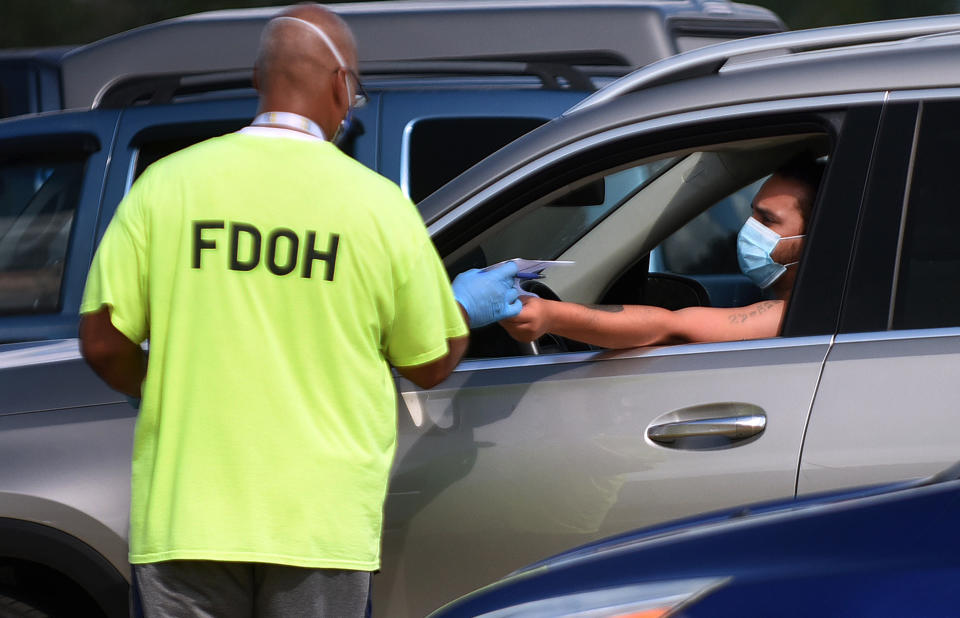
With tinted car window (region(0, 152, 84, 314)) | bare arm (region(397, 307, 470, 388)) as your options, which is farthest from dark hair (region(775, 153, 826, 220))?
tinted car window (region(0, 152, 84, 314))

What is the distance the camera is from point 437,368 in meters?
2.29

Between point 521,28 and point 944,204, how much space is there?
3248mm

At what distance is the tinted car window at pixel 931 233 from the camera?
100 inches

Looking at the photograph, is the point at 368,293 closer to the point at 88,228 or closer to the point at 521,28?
the point at 88,228

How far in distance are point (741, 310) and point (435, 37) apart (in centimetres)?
300

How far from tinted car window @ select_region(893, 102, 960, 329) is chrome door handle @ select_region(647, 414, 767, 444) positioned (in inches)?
13.7

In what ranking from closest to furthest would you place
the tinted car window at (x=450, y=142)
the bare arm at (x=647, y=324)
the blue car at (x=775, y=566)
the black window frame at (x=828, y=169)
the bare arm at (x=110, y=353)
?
the blue car at (x=775, y=566), the bare arm at (x=110, y=353), the black window frame at (x=828, y=169), the bare arm at (x=647, y=324), the tinted car window at (x=450, y=142)

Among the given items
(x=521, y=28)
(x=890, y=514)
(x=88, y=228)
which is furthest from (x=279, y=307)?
(x=521, y=28)

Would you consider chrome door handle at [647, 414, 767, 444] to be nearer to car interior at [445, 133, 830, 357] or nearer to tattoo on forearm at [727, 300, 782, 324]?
tattoo on forearm at [727, 300, 782, 324]

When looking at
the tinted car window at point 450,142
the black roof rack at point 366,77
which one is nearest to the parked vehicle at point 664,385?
the tinted car window at point 450,142

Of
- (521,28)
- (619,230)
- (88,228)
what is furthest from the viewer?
(521,28)

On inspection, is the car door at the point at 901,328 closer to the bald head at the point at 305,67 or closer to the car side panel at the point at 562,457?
the car side panel at the point at 562,457

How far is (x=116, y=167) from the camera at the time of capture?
446 centimetres

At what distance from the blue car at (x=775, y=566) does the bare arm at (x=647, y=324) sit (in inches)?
21.9
